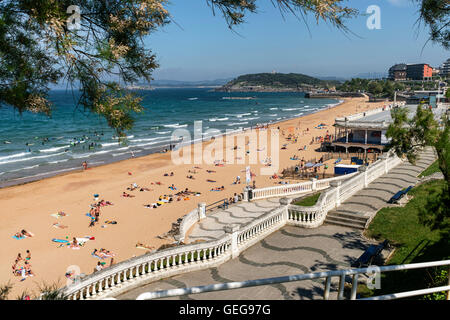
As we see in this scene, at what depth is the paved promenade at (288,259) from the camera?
8.44m

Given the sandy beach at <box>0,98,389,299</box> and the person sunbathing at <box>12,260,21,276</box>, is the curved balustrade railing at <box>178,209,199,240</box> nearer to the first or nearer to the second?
the sandy beach at <box>0,98,389,299</box>

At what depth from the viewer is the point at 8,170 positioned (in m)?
38.5

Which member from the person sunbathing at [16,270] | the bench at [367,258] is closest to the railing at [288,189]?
the bench at [367,258]

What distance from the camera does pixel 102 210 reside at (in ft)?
81.3

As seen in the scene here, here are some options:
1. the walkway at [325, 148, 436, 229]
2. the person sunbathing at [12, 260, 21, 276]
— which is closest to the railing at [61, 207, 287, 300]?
the walkway at [325, 148, 436, 229]

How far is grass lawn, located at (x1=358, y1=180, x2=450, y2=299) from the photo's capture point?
321 inches

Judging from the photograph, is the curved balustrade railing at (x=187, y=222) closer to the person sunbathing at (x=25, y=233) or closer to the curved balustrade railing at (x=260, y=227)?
the curved balustrade railing at (x=260, y=227)

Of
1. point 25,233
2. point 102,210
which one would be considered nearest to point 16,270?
point 25,233

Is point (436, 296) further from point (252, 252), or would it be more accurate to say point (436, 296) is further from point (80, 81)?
point (252, 252)

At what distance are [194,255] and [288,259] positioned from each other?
2857mm

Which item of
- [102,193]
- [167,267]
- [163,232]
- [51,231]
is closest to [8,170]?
[102,193]

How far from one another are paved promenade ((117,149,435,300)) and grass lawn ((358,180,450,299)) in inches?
26.7

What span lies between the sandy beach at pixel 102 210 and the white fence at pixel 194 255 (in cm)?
626

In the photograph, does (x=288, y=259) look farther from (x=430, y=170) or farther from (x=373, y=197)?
(x=430, y=170)
